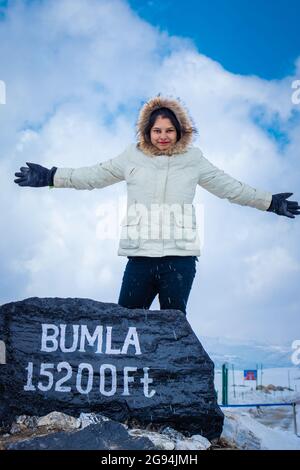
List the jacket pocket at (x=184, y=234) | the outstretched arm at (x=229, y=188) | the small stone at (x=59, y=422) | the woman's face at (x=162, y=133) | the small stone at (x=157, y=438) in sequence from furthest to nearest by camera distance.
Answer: the outstretched arm at (x=229, y=188) → the woman's face at (x=162, y=133) → the jacket pocket at (x=184, y=234) → the small stone at (x=59, y=422) → the small stone at (x=157, y=438)

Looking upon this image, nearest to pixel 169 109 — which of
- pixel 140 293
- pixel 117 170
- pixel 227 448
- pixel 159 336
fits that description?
pixel 117 170

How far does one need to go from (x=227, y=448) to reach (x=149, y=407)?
2.12 ft

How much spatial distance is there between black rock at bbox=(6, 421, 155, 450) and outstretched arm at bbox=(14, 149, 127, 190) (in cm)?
207

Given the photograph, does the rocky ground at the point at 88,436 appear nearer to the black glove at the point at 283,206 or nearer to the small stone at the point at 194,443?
the small stone at the point at 194,443

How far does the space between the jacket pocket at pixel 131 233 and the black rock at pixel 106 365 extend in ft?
1.69

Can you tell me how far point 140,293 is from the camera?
13.0 feet

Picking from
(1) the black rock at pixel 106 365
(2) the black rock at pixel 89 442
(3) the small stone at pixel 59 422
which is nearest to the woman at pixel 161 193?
(1) the black rock at pixel 106 365

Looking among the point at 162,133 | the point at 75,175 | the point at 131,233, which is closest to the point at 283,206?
the point at 162,133

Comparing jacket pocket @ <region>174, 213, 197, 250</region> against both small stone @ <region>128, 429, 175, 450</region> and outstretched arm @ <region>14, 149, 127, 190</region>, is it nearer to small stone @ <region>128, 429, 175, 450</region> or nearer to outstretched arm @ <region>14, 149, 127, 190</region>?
outstretched arm @ <region>14, 149, 127, 190</region>

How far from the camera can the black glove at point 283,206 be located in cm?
429

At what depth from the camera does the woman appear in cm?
390

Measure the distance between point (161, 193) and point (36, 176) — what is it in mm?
1126

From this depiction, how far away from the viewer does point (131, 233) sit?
12.9 feet

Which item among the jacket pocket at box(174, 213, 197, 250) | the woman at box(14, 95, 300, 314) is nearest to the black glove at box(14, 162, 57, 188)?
the woman at box(14, 95, 300, 314)
